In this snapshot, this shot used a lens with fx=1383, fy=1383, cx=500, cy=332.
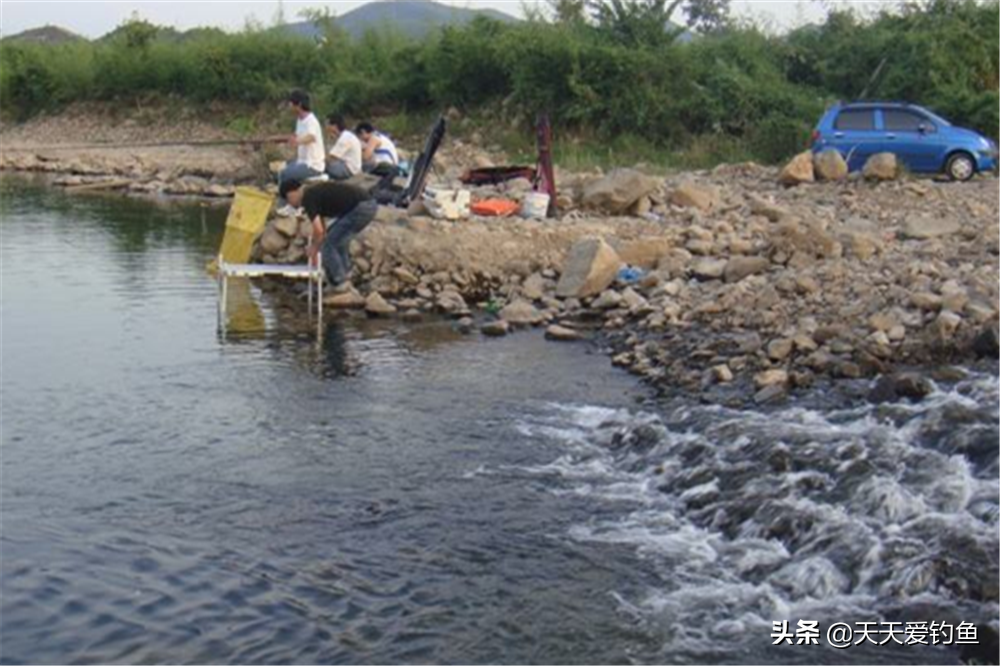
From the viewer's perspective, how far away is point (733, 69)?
30516 millimetres

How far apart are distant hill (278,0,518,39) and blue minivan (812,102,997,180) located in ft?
53.0

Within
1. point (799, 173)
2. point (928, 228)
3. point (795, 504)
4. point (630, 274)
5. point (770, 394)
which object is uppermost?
point (799, 173)

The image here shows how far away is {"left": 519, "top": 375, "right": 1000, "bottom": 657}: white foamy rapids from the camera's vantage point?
736 centimetres

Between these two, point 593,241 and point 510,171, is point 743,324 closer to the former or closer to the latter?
point 593,241

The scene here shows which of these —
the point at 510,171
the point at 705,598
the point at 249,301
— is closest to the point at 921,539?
the point at 705,598

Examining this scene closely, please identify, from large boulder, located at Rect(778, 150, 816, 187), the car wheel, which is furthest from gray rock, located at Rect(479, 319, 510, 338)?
the car wheel

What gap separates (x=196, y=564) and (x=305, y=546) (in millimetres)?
660

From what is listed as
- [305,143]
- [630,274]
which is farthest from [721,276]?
[305,143]

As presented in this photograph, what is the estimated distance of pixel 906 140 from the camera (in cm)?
2188

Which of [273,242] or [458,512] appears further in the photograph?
[273,242]

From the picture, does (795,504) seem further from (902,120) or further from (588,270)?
(902,120)

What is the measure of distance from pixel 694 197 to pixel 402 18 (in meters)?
28.0

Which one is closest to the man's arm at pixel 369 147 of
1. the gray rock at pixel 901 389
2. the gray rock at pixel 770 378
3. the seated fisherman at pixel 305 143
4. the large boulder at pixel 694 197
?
the seated fisherman at pixel 305 143

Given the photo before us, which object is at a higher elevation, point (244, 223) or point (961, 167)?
point (961, 167)
